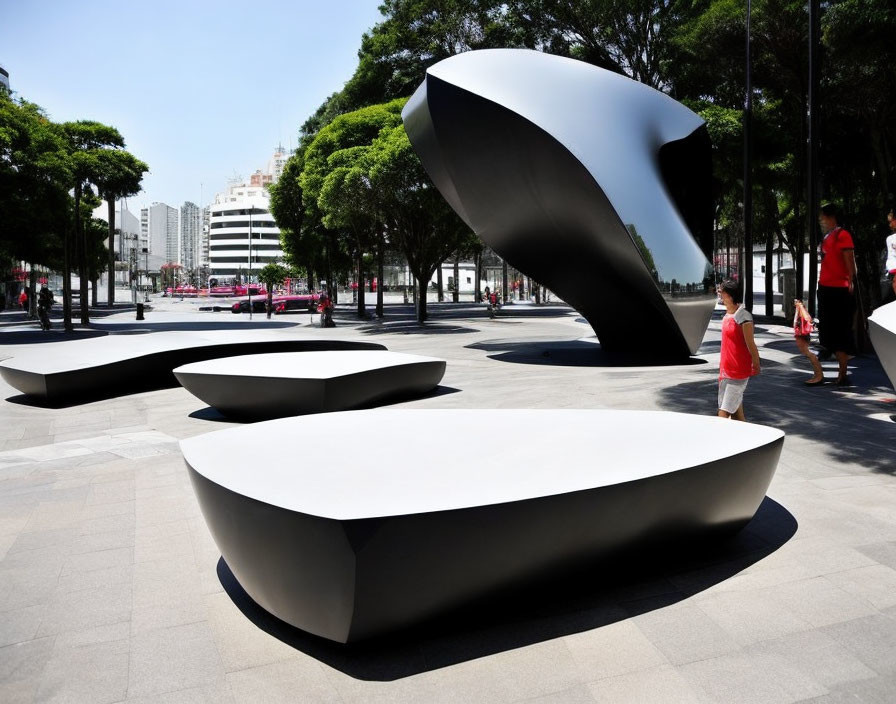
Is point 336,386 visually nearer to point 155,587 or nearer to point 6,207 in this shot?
Result: point 155,587

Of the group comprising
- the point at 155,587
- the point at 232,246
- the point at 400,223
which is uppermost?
the point at 232,246

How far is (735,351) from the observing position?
615 cm

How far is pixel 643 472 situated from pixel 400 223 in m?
26.3

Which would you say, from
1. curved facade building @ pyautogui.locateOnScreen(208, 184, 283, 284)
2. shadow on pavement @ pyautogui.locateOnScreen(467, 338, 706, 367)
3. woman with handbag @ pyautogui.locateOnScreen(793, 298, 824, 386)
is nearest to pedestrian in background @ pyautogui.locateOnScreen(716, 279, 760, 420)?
woman with handbag @ pyautogui.locateOnScreen(793, 298, 824, 386)

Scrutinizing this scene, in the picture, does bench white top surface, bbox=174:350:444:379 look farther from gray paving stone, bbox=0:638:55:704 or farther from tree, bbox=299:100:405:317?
tree, bbox=299:100:405:317

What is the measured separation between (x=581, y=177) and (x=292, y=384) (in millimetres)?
5882

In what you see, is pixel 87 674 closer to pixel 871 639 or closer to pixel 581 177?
pixel 871 639

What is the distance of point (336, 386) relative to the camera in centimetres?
909

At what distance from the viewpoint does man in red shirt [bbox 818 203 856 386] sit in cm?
920

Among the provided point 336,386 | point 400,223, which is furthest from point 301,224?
point 336,386

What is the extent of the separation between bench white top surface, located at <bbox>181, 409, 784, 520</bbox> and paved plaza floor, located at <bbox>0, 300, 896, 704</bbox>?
0.12m

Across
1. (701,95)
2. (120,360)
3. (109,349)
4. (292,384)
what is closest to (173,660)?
(292,384)

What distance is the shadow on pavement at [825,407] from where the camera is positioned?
677 centimetres

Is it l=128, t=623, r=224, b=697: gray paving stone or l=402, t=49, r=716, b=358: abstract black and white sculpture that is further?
l=402, t=49, r=716, b=358: abstract black and white sculpture
